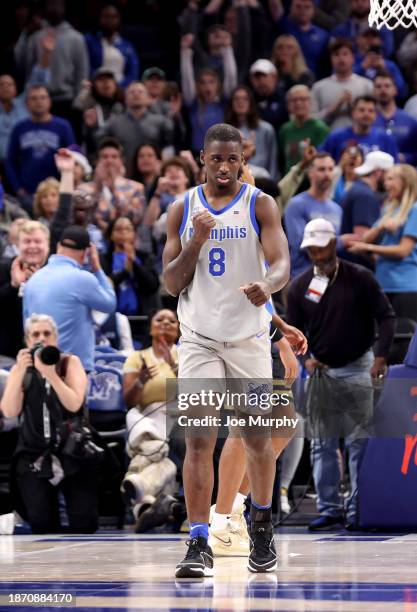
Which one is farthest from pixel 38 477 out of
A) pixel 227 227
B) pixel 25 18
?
pixel 25 18

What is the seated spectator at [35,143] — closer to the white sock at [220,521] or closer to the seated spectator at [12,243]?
the seated spectator at [12,243]

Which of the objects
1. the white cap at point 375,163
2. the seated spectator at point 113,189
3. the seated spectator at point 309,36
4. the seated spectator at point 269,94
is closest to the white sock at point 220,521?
the seated spectator at point 113,189

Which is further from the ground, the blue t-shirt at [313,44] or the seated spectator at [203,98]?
the blue t-shirt at [313,44]

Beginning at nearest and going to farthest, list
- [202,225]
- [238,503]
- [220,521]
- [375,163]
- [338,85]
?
[202,225], [220,521], [238,503], [375,163], [338,85]

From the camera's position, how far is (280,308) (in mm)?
11734

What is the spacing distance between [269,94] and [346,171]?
317 centimetres

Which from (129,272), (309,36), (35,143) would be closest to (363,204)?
(129,272)

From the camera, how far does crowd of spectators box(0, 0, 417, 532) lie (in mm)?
11688

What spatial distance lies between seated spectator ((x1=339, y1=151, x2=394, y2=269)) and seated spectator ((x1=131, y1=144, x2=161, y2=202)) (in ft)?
8.34

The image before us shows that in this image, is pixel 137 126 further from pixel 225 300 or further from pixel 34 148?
pixel 225 300

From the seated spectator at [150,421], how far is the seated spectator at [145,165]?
403 cm

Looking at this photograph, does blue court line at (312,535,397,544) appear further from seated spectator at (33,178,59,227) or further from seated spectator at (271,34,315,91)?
seated spectator at (271,34,315,91)

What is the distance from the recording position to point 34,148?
50.4ft

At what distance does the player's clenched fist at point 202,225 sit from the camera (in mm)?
6512
